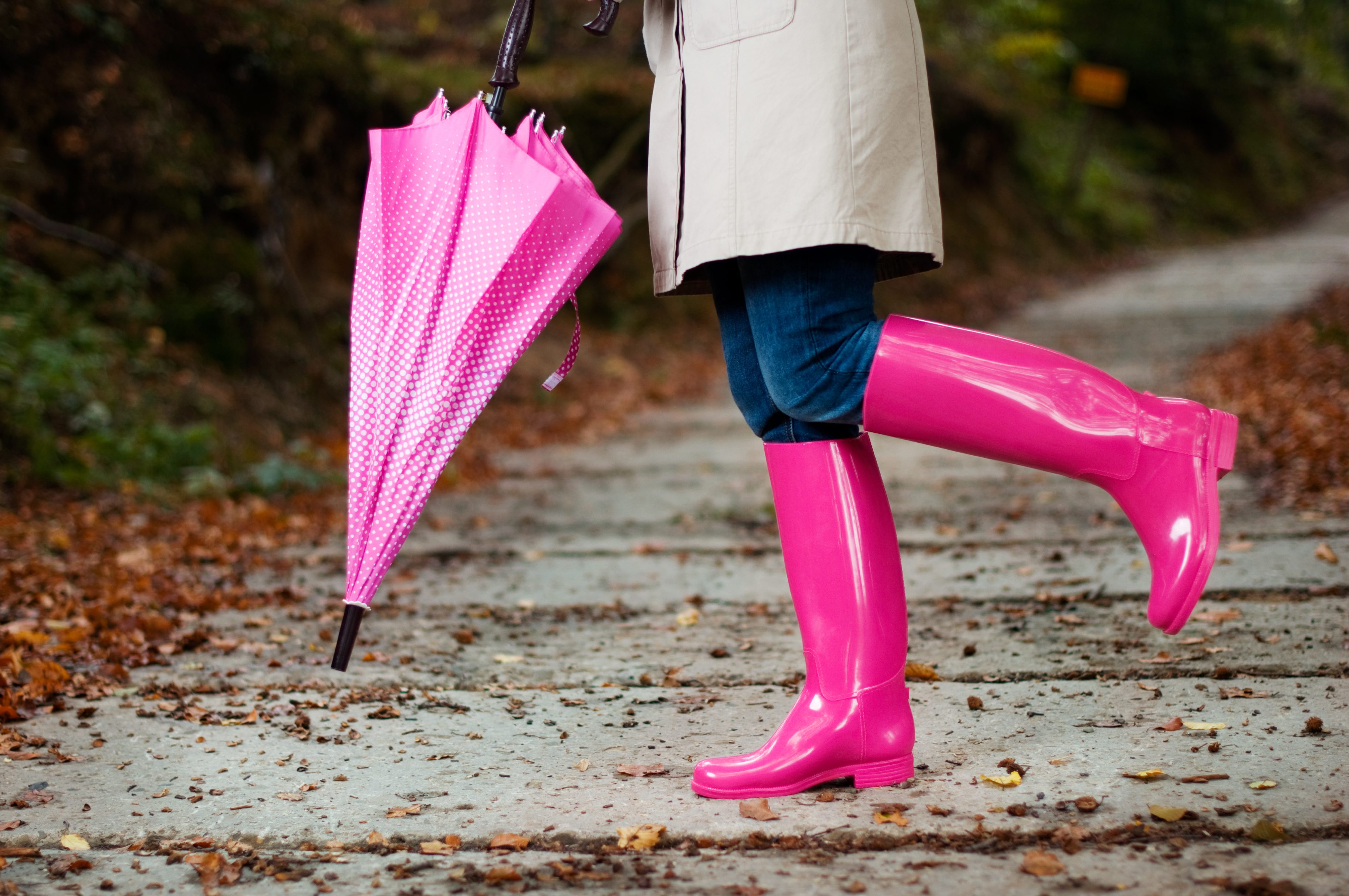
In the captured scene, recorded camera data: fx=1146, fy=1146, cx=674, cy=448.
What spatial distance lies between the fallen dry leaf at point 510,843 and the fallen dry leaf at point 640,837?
0.13 metres

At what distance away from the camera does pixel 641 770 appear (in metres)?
1.89

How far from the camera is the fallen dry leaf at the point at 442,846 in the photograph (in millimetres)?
1592

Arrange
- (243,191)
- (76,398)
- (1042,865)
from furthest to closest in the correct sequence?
(243,191), (76,398), (1042,865)

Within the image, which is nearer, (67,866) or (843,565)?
(67,866)

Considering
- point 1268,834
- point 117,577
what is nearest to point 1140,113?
point 117,577

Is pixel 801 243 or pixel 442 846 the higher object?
pixel 801 243

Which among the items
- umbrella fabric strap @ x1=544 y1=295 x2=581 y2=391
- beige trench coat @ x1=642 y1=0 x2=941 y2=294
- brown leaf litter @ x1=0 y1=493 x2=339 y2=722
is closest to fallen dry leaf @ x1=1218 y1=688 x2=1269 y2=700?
beige trench coat @ x1=642 y1=0 x2=941 y2=294

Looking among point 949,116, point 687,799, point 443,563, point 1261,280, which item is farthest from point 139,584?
point 949,116

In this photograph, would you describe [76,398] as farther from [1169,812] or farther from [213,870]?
[1169,812]

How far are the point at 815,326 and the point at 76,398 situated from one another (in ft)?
15.5

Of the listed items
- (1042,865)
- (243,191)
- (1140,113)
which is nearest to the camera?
(1042,865)

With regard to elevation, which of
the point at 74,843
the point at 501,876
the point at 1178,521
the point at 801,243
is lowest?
the point at 74,843

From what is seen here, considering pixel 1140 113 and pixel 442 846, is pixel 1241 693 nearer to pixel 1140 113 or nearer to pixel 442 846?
pixel 442 846

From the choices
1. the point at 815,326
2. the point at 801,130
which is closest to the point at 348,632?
the point at 815,326
